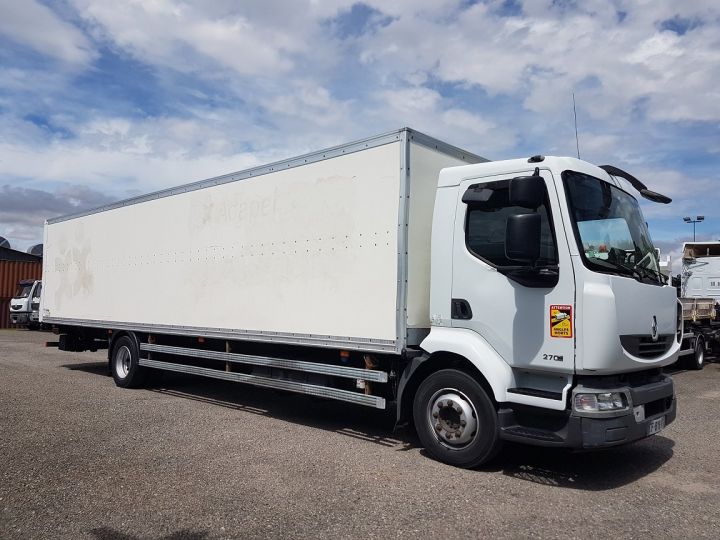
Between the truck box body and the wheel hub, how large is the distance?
2.11 ft

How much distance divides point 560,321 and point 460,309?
956mm

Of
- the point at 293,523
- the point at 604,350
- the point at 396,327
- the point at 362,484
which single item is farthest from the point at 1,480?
the point at 604,350

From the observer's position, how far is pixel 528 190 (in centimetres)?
488

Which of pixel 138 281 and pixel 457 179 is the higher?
pixel 457 179

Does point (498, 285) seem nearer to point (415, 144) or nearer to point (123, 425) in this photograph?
point (415, 144)

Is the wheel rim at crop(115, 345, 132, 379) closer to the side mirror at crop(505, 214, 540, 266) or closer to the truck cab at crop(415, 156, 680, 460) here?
the truck cab at crop(415, 156, 680, 460)

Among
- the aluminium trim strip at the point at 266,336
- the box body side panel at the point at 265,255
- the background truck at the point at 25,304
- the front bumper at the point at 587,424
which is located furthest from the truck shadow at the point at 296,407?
the background truck at the point at 25,304

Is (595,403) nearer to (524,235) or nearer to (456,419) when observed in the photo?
(456,419)

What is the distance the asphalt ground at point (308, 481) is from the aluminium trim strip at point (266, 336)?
1.05 m

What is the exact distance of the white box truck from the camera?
188 inches

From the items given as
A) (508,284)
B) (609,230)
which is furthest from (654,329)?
(508,284)

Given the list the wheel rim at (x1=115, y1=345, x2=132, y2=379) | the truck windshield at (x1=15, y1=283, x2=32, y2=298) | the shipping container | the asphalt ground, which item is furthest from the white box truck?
the shipping container

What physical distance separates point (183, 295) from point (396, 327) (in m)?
4.02

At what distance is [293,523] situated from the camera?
162 inches
